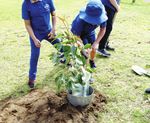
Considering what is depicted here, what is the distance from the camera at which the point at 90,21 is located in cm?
446

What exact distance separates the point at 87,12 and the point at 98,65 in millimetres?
1703

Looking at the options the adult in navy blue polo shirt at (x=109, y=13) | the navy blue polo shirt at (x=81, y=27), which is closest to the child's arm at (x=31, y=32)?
the navy blue polo shirt at (x=81, y=27)

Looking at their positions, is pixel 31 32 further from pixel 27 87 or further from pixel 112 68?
pixel 112 68

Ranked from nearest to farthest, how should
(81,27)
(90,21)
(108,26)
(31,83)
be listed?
(90,21) < (81,27) < (31,83) < (108,26)

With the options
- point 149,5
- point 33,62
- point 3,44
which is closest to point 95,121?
point 33,62

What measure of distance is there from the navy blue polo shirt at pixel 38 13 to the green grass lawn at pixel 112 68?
3.14 feet

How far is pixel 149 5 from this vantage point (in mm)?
12867

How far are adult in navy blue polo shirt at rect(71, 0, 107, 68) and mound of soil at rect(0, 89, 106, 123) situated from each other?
95 cm

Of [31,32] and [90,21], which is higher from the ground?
[90,21]

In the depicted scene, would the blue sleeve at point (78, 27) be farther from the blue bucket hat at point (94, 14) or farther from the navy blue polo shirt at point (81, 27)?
the blue bucket hat at point (94, 14)

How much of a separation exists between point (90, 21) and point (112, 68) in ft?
5.51

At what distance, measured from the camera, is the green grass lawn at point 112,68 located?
4.59m

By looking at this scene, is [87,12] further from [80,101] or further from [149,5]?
[149,5]

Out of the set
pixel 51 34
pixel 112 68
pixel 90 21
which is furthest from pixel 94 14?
pixel 112 68
